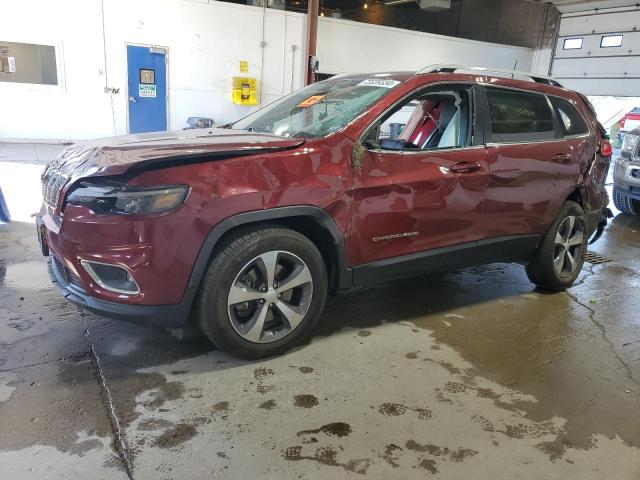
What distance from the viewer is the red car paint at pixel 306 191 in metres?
2.47

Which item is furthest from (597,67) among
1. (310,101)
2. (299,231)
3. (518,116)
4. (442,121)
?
(299,231)

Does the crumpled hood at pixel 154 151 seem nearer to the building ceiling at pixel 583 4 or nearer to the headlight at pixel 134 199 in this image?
the headlight at pixel 134 199

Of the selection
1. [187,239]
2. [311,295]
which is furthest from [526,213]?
[187,239]

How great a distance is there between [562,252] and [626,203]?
4.76 metres

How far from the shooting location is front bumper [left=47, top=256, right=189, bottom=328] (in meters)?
2.54

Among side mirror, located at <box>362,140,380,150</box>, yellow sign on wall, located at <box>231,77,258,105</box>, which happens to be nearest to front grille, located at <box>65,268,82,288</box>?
side mirror, located at <box>362,140,380,150</box>

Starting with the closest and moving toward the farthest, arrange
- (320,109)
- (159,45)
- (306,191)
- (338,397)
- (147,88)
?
(338,397) < (306,191) < (320,109) < (159,45) < (147,88)

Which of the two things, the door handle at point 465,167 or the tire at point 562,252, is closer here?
the door handle at point 465,167

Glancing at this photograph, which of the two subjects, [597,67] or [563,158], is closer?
[563,158]

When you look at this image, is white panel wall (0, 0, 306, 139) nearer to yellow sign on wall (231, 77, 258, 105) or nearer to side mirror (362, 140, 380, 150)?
yellow sign on wall (231, 77, 258, 105)

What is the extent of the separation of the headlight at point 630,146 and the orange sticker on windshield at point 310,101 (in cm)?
598

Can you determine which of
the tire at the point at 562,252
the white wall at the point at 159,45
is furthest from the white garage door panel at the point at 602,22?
the tire at the point at 562,252

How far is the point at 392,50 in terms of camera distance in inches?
538

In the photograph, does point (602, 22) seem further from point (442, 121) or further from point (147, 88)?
point (442, 121)
